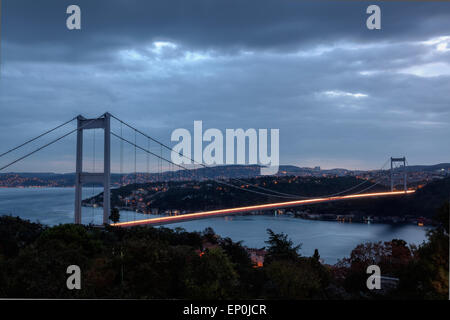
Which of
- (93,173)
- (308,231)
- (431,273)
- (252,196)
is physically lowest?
(308,231)

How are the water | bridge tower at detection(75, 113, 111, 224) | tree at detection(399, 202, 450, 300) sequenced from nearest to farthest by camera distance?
tree at detection(399, 202, 450, 300), bridge tower at detection(75, 113, 111, 224), the water

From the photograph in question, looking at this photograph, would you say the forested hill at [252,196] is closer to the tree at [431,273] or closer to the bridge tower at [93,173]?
the bridge tower at [93,173]

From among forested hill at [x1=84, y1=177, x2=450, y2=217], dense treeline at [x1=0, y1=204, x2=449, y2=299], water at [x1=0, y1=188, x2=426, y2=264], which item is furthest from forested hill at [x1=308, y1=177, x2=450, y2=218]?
dense treeline at [x1=0, y1=204, x2=449, y2=299]

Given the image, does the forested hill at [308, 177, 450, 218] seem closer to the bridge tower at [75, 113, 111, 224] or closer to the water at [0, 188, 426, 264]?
the water at [0, 188, 426, 264]

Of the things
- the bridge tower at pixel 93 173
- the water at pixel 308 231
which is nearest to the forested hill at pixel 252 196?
the water at pixel 308 231

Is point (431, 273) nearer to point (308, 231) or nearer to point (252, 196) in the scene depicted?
point (308, 231)

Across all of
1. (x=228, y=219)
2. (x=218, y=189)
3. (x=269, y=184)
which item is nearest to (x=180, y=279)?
(x=218, y=189)

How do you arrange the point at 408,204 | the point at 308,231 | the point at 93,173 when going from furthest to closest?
the point at 408,204
the point at 308,231
the point at 93,173

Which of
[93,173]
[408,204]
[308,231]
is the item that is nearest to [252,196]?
[308,231]
